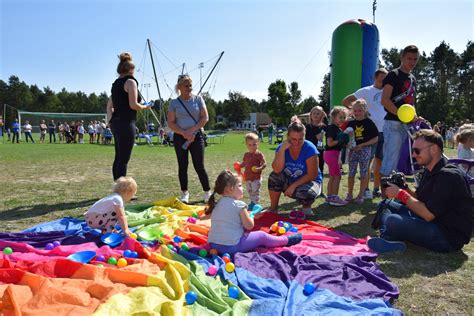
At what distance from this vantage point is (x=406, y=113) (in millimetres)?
5316

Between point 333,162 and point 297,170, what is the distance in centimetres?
115

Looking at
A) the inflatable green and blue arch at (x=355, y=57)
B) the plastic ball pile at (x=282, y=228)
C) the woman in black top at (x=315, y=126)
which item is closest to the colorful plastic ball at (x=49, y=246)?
the plastic ball pile at (x=282, y=228)

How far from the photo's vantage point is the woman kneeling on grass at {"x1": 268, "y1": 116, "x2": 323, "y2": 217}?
17.3 ft

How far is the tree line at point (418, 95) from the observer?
48781mm

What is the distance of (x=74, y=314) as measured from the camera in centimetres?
243

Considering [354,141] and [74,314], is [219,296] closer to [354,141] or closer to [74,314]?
[74,314]

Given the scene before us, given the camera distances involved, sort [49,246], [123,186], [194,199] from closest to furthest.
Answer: [49,246], [123,186], [194,199]


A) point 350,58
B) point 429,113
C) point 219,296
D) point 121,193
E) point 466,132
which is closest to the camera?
point 219,296

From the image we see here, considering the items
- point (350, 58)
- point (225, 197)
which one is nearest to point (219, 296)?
point (225, 197)

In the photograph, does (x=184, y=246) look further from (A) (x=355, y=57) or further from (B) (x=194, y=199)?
(A) (x=355, y=57)

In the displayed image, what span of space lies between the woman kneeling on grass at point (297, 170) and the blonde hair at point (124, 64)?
2.79 meters

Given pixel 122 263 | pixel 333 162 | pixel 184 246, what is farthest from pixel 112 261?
pixel 333 162

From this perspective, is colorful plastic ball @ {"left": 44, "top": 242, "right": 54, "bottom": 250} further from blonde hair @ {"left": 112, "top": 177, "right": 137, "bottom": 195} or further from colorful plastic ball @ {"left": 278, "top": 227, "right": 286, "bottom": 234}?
colorful plastic ball @ {"left": 278, "top": 227, "right": 286, "bottom": 234}

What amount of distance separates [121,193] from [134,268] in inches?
50.0
